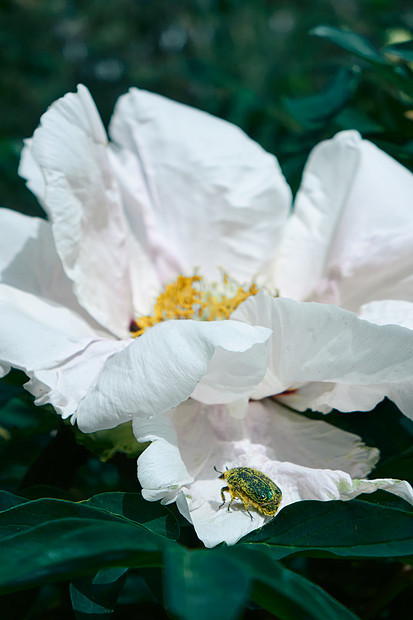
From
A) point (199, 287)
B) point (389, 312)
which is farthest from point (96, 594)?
point (199, 287)

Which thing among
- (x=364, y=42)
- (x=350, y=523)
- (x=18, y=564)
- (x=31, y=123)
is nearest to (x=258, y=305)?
(x=350, y=523)

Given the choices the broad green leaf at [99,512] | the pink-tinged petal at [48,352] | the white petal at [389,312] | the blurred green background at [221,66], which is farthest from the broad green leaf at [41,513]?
the blurred green background at [221,66]

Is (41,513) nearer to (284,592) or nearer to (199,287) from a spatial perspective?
(284,592)

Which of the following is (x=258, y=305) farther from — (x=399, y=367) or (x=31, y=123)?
(x=31, y=123)

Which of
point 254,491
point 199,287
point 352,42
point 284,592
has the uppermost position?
point 352,42

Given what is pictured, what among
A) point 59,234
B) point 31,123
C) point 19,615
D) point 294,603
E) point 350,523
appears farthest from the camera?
point 31,123

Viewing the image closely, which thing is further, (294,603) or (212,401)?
(212,401)

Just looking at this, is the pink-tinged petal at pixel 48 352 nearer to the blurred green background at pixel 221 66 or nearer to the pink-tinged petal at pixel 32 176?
the pink-tinged petal at pixel 32 176
